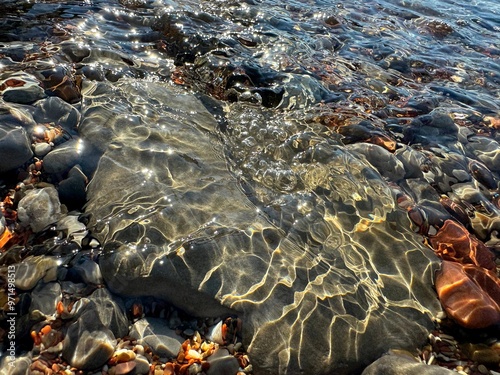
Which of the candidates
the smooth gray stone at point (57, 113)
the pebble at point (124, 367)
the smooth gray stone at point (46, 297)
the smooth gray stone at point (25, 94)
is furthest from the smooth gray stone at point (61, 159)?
the pebble at point (124, 367)

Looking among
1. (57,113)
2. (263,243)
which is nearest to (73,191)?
(57,113)

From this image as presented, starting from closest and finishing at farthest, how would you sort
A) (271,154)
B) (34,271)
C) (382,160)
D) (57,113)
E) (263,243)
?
(34,271)
(263,243)
(57,113)
(271,154)
(382,160)

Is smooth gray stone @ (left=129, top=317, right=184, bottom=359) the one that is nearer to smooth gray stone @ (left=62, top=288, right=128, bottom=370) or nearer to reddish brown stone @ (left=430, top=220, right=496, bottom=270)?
smooth gray stone @ (left=62, top=288, right=128, bottom=370)

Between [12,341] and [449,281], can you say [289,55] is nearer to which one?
[449,281]

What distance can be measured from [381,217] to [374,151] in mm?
1041

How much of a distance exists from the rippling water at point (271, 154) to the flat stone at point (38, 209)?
0.30 meters

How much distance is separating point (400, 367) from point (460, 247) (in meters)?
1.58

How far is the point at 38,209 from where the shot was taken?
9.66 ft

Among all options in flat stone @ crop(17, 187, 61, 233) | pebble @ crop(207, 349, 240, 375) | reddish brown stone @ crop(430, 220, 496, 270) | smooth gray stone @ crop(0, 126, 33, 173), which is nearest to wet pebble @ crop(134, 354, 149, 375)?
pebble @ crop(207, 349, 240, 375)

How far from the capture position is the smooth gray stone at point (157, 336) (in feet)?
7.95

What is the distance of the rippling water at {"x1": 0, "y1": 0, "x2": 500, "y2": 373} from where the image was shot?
2736mm

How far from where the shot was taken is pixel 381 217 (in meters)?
3.54

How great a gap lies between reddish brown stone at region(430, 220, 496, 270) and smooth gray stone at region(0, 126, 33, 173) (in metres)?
3.99

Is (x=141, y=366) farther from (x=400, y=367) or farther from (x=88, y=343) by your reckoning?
(x=400, y=367)
